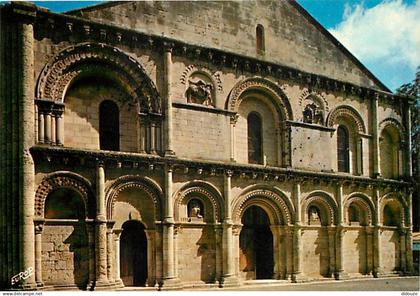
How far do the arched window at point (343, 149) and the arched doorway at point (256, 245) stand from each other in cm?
470

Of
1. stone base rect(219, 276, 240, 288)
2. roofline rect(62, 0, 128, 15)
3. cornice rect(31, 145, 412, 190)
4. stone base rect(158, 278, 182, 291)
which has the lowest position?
stone base rect(219, 276, 240, 288)

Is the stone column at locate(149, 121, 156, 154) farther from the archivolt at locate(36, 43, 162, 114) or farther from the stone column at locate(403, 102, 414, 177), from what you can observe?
the stone column at locate(403, 102, 414, 177)

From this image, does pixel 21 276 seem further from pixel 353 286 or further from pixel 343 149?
pixel 343 149

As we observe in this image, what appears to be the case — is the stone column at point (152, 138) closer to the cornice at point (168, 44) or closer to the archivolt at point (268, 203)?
the cornice at point (168, 44)

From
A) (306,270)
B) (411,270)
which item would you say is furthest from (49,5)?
(411,270)

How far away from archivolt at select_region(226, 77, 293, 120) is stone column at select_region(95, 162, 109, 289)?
5.85 metres

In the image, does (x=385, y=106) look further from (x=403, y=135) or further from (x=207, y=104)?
(x=207, y=104)

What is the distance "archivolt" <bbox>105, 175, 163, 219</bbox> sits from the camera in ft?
58.5

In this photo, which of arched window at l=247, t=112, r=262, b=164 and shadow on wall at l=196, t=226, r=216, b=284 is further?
arched window at l=247, t=112, r=262, b=164

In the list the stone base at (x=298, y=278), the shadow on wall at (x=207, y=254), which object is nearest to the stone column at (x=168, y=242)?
the shadow on wall at (x=207, y=254)

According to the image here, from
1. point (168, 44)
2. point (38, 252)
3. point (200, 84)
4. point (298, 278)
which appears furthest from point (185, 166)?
point (298, 278)

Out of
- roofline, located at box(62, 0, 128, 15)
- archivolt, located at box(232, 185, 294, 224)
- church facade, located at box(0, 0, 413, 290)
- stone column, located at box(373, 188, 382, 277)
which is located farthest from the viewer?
stone column, located at box(373, 188, 382, 277)

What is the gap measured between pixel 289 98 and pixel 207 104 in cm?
411

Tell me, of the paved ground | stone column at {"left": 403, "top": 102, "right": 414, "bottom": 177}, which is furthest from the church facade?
the paved ground
